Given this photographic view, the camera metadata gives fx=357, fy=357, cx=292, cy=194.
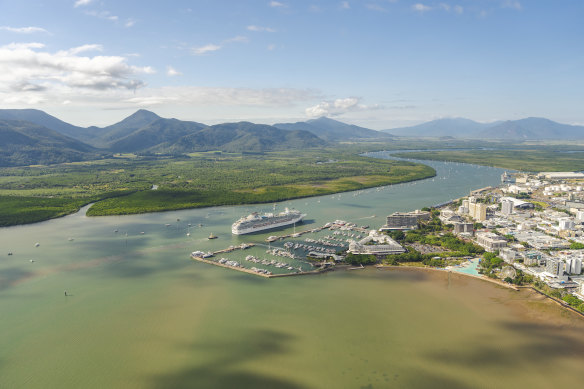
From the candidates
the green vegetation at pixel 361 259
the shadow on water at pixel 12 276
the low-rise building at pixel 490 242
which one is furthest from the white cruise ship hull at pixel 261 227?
the low-rise building at pixel 490 242

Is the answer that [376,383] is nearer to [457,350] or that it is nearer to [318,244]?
[457,350]

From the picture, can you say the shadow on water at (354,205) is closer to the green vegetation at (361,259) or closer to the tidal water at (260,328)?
the green vegetation at (361,259)

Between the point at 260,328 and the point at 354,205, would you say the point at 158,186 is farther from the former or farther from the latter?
the point at 260,328

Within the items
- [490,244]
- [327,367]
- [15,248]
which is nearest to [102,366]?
[327,367]

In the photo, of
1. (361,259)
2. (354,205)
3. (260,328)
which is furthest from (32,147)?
(260,328)

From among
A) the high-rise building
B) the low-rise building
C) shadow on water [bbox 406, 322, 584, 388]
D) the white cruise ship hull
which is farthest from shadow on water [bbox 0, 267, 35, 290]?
the high-rise building

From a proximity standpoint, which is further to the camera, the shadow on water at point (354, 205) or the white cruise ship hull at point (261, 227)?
the shadow on water at point (354, 205)

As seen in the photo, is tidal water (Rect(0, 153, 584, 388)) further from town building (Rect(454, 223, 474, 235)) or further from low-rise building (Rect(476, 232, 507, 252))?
town building (Rect(454, 223, 474, 235))
